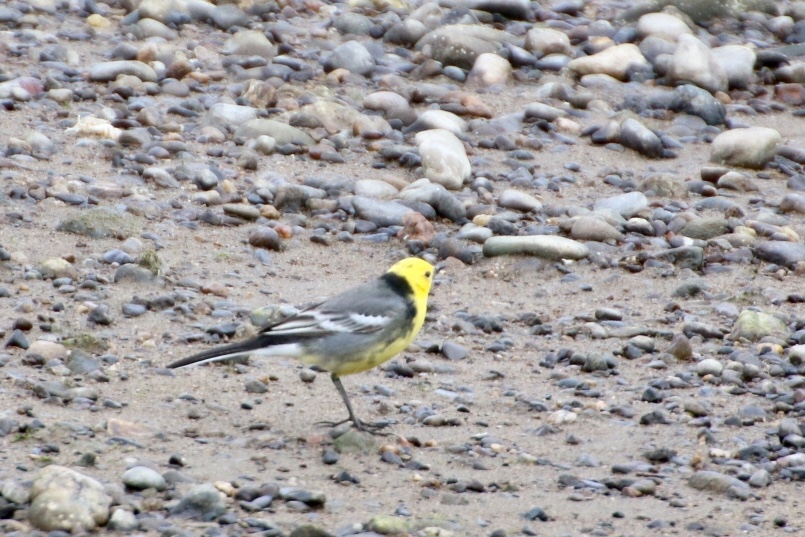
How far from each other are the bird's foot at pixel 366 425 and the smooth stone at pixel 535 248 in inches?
107

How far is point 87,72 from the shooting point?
11312mm

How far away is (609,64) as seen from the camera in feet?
41.5

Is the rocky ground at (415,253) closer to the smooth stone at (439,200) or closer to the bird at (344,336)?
the smooth stone at (439,200)

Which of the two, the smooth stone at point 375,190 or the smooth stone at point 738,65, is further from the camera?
the smooth stone at point 738,65

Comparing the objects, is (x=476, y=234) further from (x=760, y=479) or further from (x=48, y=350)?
(x=760, y=479)

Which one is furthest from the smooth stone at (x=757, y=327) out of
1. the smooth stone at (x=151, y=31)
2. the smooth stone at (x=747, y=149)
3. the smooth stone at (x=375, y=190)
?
the smooth stone at (x=151, y=31)

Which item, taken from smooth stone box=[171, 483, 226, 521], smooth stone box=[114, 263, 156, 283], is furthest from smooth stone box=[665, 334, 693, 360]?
smooth stone box=[171, 483, 226, 521]

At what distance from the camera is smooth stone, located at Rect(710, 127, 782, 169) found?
35.9 ft

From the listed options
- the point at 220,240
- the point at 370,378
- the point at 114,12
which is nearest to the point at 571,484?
the point at 370,378

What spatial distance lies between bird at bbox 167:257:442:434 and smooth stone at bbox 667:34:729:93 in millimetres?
6711

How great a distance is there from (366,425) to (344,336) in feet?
1.47

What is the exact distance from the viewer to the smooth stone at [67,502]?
4695 mm

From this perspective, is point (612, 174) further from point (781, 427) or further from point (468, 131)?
point (781, 427)

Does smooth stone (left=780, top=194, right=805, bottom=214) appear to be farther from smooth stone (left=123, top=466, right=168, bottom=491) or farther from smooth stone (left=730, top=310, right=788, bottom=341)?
smooth stone (left=123, top=466, right=168, bottom=491)
